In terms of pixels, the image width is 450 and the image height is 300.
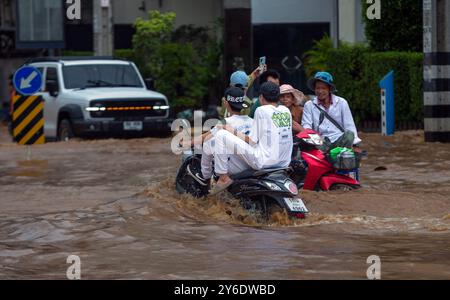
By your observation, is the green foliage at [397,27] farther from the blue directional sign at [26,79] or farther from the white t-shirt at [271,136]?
the white t-shirt at [271,136]

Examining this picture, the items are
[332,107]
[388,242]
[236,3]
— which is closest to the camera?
[388,242]

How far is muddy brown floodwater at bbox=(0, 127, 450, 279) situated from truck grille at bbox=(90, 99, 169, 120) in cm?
592

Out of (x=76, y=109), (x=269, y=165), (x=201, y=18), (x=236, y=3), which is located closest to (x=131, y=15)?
(x=201, y=18)

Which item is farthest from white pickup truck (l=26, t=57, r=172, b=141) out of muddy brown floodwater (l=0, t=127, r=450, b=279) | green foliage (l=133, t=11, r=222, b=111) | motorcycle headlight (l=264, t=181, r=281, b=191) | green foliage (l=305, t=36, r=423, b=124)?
motorcycle headlight (l=264, t=181, r=281, b=191)

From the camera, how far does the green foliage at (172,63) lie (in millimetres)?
32531

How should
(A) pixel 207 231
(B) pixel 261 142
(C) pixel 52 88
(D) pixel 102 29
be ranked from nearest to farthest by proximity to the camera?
(A) pixel 207 231 → (B) pixel 261 142 → (C) pixel 52 88 → (D) pixel 102 29

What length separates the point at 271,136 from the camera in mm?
12445

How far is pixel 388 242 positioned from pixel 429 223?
1.17m

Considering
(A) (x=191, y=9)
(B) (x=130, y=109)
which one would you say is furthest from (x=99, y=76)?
(A) (x=191, y=9)

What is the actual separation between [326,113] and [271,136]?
6.71 feet

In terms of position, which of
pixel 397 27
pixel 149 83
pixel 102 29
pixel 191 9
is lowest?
pixel 149 83

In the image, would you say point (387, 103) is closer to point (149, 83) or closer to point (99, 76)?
point (149, 83)
